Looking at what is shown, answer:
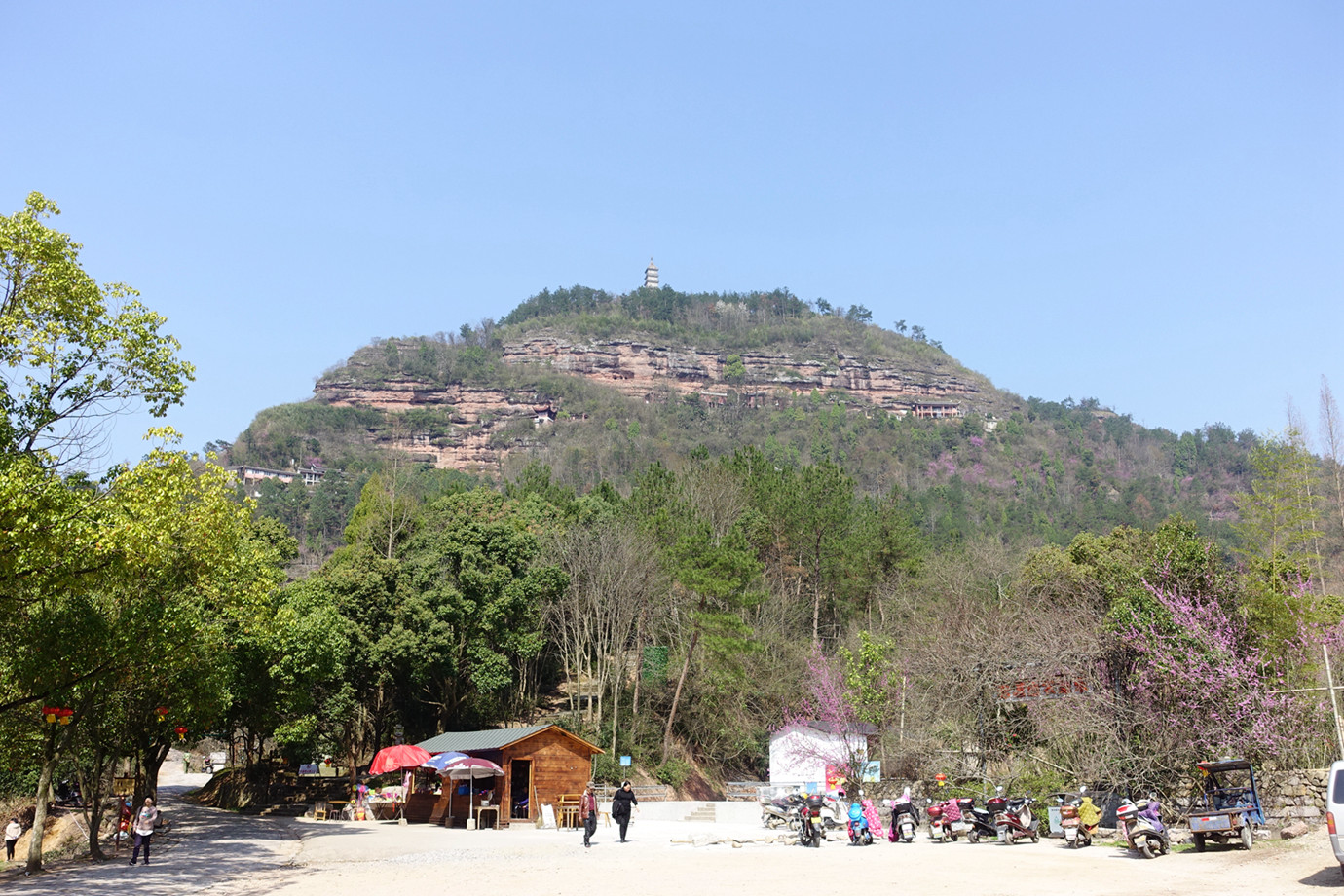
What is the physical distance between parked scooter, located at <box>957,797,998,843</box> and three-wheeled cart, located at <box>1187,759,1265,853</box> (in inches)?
147

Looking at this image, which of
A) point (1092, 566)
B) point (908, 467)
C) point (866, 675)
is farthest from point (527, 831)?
point (908, 467)

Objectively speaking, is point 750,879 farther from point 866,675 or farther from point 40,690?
point 866,675

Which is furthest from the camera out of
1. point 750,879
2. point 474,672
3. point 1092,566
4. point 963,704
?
point 1092,566

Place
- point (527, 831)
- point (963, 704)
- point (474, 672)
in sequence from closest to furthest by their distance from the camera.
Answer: point (527, 831) < point (963, 704) < point (474, 672)

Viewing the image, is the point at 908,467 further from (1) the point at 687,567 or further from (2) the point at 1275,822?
(2) the point at 1275,822

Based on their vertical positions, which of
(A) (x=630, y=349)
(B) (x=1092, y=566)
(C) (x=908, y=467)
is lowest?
(B) (x=1092, y=566)

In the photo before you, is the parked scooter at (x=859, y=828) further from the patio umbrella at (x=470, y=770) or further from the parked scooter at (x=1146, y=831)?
the patio umbrella at (x=470, y=770)

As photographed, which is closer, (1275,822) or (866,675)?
(1275,822)

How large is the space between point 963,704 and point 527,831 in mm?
10843

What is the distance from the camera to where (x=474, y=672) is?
1325 inches

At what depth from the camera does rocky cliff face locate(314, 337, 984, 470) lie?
15050 cm

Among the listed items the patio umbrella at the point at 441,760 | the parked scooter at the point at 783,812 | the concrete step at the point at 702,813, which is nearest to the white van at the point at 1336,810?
the parked scooter at the point at 783,812

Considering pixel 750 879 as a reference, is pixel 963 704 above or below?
above

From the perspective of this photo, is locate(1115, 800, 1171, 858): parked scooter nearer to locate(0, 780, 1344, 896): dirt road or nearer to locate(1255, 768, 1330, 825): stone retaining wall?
locate(0, 780, 1344, 896): dirt road
